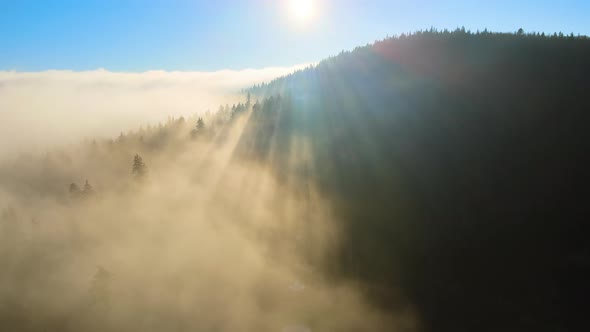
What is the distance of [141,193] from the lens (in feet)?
396

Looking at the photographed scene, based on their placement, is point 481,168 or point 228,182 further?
point 228,182

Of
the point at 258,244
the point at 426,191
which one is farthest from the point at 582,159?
the point at 258,244

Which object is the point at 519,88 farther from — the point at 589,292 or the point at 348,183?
the point at 589,292

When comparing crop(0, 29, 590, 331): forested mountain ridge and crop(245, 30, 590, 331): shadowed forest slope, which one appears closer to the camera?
crop(245, 30, 590, 331): shadowed forest slope

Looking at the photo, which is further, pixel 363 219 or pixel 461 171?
pixel 461 171

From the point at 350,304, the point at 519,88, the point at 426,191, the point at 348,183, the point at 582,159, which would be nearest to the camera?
the point at 350,304

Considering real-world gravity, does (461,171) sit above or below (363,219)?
above

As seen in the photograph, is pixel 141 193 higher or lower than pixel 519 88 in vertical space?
lower

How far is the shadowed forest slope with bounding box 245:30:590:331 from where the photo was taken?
206 ft

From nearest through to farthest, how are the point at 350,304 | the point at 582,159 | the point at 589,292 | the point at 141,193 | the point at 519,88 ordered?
1. the point at 589,292
2. the point at 350,304
3. the point at 582,159
4. the point at 519,88
5. the point at 141,193

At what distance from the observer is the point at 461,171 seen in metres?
92.6

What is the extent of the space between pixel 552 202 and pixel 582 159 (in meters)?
17.3

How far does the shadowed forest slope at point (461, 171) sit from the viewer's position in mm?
62781

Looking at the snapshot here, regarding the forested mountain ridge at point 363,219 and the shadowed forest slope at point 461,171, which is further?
the forested mountain ridge at point 363,219
